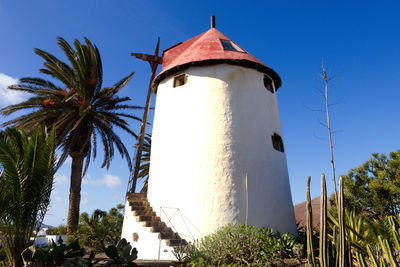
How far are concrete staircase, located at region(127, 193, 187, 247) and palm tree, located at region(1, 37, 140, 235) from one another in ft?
13.9

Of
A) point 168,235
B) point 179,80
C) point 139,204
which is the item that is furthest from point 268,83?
point 168,235

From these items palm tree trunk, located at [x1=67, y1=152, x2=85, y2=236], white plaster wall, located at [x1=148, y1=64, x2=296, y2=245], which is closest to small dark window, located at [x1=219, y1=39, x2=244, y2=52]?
white plaster wall, located at [x1=148, y1=64, x2=296, y2=245]

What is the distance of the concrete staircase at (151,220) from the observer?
8188 millimetres

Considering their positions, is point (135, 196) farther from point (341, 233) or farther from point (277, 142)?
point (341, 233)

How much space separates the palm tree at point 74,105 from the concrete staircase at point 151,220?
4.25 meters

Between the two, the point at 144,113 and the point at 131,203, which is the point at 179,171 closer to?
the point at 131,203

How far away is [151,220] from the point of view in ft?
30.1

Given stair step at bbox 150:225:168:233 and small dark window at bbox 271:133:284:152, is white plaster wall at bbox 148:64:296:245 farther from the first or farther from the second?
stair step at bbox 150:225:168:233

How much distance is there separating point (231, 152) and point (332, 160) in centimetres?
342

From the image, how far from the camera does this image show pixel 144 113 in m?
14.0

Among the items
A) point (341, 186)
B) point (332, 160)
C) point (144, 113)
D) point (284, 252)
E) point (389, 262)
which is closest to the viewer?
point (341, 186)

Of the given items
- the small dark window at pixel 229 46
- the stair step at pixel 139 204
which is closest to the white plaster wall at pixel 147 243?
the stair step at pixel 139 204

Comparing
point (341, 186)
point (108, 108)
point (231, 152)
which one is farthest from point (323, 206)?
point (108, 108)

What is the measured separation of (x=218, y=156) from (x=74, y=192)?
7817 mm
